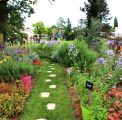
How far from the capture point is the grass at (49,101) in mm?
6800

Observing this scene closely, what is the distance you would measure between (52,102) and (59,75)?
Answer: 3.55 m

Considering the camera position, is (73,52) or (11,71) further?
(73,52)

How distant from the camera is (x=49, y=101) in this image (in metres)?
7.88

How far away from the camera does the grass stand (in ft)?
22.3

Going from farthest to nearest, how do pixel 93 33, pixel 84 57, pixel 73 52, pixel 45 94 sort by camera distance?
1. pixel 93 33
2. pixel 84 57
3. pixel 73 52
4. pixel 45 94

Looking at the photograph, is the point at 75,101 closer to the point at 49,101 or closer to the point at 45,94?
the point at 49,101

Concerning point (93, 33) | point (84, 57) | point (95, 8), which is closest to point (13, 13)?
point (93, 33)

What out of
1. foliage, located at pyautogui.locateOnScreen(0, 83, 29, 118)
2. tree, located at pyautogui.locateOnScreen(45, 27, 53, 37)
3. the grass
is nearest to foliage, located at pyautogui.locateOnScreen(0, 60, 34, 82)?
the grass

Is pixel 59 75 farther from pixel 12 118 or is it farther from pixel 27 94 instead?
pixel 12 118

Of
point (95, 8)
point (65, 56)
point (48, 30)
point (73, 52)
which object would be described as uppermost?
point (95, 8)

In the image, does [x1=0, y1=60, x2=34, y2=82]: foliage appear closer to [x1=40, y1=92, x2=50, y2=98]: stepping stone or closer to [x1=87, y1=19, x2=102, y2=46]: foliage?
[x1=40, y1=92, x2=50, y2=98]: stepping stone

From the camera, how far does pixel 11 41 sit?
Answer: 20.2 metres

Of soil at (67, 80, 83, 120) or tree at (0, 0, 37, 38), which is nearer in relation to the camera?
soil at (67, 80, 83, 120)

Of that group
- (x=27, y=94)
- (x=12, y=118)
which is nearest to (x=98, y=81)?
(x=27, y=94)
